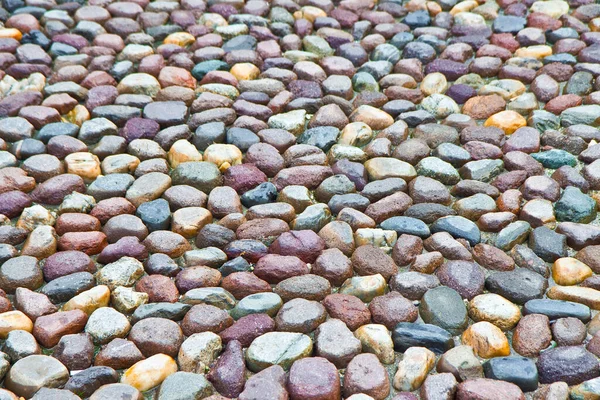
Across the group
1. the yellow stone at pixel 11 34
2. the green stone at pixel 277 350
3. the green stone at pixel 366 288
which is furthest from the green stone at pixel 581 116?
the yellow stone at pixel 11 34

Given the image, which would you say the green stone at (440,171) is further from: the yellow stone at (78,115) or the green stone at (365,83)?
the yellow stone at (78,115)

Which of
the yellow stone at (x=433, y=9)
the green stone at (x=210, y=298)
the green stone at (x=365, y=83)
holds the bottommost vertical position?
the green stone at (x=210, y=298)

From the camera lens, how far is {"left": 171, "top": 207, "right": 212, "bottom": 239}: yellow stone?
1698mm

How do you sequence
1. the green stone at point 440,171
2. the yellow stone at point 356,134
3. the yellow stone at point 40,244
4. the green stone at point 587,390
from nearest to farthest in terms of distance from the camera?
the green stone at point 587,390 < the yellow stone at point 40,244 < the green stone at point 440,171 < the yellow stone at point 356,134

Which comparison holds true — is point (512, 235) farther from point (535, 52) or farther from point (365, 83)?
point (535, 52)

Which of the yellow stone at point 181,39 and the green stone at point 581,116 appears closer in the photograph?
the green stone at point 581,116

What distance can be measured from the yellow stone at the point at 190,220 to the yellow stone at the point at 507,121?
0.86 meters

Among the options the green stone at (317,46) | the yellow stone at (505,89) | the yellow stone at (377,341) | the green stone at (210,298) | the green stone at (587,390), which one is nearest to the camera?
the green stone at (587,390)

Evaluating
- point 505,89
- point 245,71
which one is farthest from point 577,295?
point 245,71

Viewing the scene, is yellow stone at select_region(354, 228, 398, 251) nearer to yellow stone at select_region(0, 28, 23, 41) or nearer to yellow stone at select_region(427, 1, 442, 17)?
yellow stone at select_region(427, 1, 442, 17)

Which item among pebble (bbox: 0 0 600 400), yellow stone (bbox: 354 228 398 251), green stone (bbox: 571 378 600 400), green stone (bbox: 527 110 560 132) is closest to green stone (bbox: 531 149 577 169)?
pebble (bbox: 0 0 600 400)

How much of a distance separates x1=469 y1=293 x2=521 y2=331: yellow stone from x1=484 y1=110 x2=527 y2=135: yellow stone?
2.24 feet

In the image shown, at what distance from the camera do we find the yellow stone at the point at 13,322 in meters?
1.43

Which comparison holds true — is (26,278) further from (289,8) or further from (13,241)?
(289,8)
